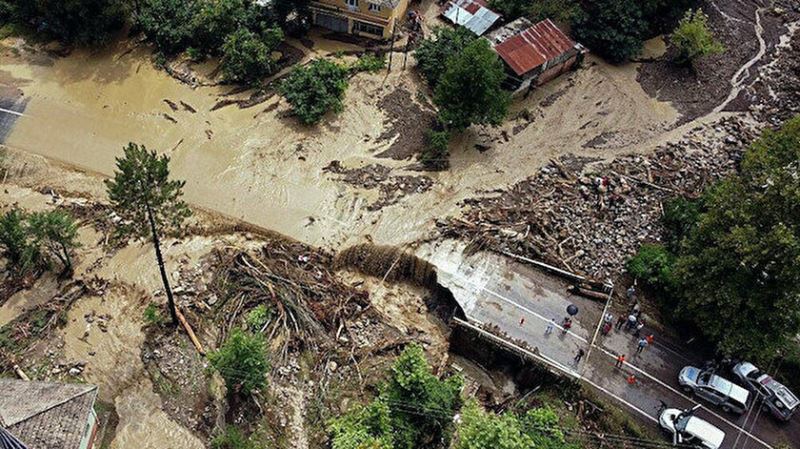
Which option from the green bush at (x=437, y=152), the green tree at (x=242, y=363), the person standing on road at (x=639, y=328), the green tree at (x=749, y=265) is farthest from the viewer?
the green bush at (x=437, y=152)

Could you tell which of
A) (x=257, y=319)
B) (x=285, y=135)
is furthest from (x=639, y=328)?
(x=285, y=135)

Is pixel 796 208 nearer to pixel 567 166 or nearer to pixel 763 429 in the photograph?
pixel 763 429

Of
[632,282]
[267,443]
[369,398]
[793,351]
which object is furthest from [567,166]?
[267,443]

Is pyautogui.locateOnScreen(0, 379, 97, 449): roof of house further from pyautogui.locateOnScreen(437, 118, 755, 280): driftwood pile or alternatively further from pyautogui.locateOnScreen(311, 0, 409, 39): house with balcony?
pyautogui.locateOnScreen(311, 0, 409, 39): house with balcony

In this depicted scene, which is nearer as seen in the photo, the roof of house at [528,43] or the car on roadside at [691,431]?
the car on roadside at [691,431]

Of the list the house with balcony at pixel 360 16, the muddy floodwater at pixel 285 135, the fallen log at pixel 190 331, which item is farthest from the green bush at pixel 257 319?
the house with balcony at pixel 360 16

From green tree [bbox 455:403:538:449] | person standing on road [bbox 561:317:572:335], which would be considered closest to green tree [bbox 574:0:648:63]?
person standing on road [bbox 561:317:572:335]

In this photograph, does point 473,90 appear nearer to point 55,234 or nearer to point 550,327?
point 550,327

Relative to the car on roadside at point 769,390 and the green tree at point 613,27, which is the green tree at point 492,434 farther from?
the green tree at point 613,27
